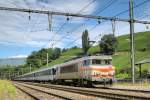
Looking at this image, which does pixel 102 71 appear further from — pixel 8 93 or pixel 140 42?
pixel 140 42

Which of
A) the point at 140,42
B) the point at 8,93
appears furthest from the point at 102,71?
the point at 140,42

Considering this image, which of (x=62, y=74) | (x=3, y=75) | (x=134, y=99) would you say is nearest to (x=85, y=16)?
(x=62, y=74)

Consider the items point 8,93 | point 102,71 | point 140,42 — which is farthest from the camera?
point 140,42

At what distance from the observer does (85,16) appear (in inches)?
1406

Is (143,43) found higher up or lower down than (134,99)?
higher up

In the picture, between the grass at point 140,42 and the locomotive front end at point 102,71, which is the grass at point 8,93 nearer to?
the locomotive front end at point 102,71

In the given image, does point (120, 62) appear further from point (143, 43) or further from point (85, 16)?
point (85, 16)

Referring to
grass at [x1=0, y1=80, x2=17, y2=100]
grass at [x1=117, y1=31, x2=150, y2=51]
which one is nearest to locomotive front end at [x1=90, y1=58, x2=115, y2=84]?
grass at [x1=0, y1=80, x2=17, y2=100]

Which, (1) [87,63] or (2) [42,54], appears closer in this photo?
(1) [87,63]

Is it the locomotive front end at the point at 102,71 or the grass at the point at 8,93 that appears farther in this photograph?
the locomotive front end at the point at 102,71

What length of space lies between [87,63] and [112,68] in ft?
7.89

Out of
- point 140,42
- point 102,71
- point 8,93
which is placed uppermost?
point 140,42

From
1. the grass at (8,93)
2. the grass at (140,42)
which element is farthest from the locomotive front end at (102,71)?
the grass at (140,42)

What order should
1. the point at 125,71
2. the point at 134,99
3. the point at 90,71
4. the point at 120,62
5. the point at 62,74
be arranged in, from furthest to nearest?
the point at 120,62 → the point at 125,71 → the point at 62,74 → the point at 90,71 → the point at 134,99
